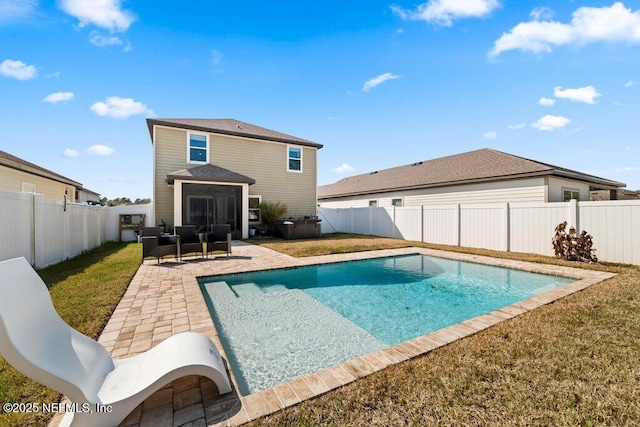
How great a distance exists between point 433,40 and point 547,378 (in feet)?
39.7

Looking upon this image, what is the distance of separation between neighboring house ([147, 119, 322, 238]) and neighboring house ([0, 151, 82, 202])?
14.1ft

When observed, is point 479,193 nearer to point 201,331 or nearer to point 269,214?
point 269,214

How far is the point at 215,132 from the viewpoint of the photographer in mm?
15422

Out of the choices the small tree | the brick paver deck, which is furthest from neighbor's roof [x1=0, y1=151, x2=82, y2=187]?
the small tree

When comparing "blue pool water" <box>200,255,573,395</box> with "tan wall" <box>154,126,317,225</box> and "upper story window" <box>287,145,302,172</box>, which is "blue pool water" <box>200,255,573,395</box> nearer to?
"tan wall" <box>154,126,317,225</box>

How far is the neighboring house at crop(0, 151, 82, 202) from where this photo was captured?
11.4m

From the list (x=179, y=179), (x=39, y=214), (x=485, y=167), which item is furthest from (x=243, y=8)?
(x=485, y=167)

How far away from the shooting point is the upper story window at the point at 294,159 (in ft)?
58.3

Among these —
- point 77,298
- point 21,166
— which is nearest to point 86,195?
point 21,166

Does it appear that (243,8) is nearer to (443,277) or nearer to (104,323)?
(104,323)

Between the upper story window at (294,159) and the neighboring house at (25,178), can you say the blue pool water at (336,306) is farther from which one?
the upper story window at (294,159)

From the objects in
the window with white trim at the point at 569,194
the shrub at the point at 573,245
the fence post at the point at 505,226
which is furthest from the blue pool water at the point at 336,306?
the window with white trim at the point at 569,194

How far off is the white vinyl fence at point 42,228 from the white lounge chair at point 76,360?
653cm

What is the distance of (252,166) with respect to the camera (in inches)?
661
